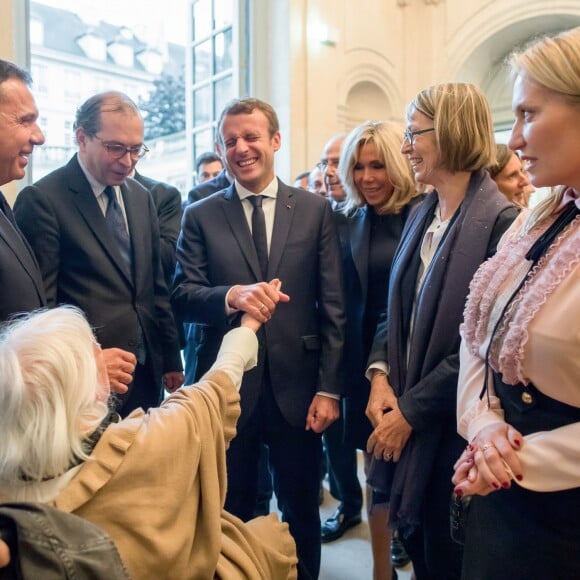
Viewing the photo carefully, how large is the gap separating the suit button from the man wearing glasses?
4.28ft

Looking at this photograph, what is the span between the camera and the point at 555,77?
1.12 m

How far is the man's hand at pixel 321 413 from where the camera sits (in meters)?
1.92

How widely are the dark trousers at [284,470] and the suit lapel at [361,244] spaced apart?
19.1 inches

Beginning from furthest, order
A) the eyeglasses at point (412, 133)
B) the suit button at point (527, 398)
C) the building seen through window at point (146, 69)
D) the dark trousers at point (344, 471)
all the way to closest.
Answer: the building seen through window at point (146, 69)
the dark trousers at point (344, 471)
the eyeglasses at point (412, 133)
the suit button at point (527, 398)

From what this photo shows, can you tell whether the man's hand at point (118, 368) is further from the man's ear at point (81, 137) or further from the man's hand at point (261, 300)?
the man's ear at point (81, 137)

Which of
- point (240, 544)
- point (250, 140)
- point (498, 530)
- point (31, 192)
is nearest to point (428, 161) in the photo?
point (250, 140)

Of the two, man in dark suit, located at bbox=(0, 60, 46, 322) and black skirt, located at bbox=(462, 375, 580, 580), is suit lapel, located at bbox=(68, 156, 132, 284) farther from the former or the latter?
black skirt, located at bbox=(462, 375, 580, 580)

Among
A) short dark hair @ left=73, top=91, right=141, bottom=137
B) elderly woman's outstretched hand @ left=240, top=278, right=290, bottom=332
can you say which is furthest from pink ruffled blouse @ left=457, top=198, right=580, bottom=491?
short dark hair @ left=73, top=91, right=141, bottom=137

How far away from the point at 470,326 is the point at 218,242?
926 millimetres

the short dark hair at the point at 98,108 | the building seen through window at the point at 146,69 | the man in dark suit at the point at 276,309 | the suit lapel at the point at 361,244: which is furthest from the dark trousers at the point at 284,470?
the building seen through window at the point at 146,69

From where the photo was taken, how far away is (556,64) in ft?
3.70

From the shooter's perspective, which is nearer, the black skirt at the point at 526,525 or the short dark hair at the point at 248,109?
the black skirt at the point at 526,525

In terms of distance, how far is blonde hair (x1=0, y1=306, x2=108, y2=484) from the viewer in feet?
3.41

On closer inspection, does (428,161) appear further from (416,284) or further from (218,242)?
(218,242)
